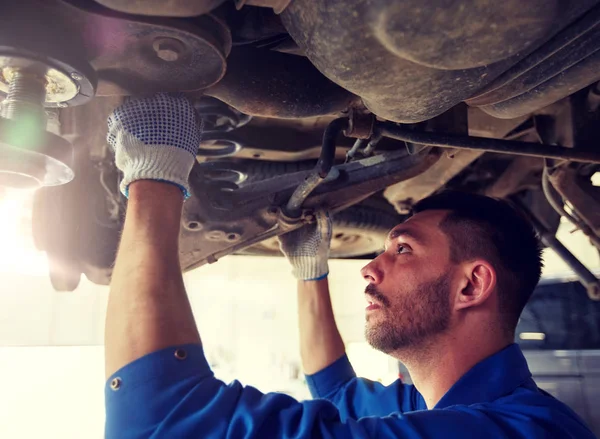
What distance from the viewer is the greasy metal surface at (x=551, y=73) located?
0.66m

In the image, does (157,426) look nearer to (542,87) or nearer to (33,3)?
(33,3)

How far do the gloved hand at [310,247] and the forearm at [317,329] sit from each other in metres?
0.04

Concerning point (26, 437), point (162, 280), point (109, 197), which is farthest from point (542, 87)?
point (26, 437)

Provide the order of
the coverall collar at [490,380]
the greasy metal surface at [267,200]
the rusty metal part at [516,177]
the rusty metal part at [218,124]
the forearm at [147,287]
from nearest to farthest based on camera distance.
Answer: the forearm at [147,287] → the coverall collar at [490,380] → the rusty metal part at [218,124] → the greasy metal surface at [267,200] → the rusty metal part at [516,177]

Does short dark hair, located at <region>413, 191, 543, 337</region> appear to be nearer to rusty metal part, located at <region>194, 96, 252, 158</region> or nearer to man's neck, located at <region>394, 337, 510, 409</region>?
man's neck, located at <region>394, 337, 510, 409</region>

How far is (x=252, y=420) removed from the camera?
62cm

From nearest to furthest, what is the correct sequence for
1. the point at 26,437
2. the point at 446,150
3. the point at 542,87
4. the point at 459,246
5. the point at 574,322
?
1. the point at 542,87
2. the point at 459,246
3. the point at 446,150
4. the point at 574,322
5. the point at 26,437

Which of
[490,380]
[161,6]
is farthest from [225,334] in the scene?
[161,6]

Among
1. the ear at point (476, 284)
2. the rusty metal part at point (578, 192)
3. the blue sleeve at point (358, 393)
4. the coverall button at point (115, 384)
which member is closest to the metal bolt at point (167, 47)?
the coverall button at point (115, 384)

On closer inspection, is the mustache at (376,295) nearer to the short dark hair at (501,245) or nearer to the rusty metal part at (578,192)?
the short dark hair at (501,245)

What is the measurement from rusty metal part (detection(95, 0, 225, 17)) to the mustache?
0.62m

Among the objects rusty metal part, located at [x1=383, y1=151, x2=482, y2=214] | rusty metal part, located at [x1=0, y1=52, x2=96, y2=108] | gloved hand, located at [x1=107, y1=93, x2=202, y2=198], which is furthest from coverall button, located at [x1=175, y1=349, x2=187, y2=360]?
rusty metal part, located at [x1=383, y1=151, x2=482, y2=214]

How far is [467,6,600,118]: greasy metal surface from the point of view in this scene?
66 cm

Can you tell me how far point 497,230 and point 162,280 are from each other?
66 cm
